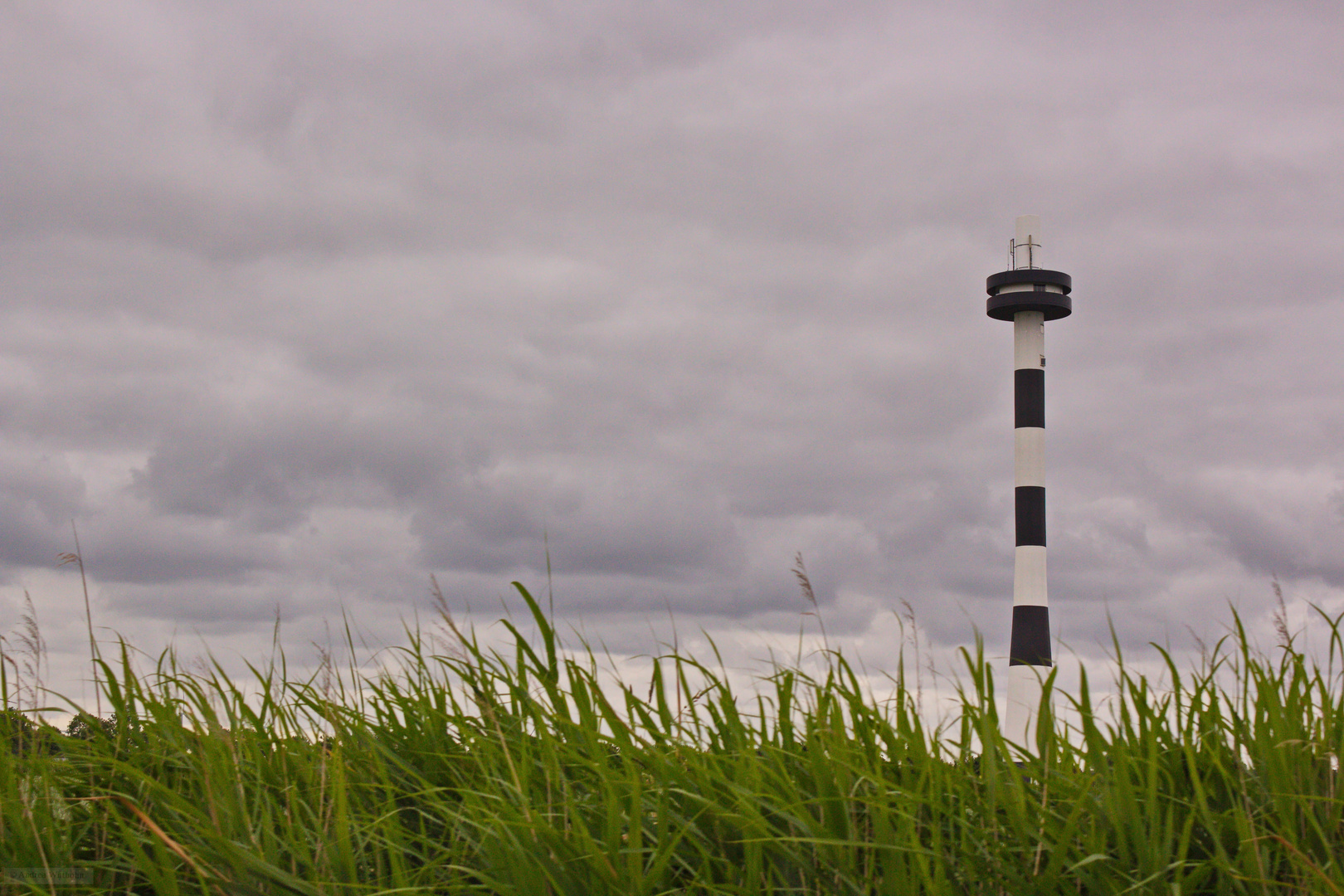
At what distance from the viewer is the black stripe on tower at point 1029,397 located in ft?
106

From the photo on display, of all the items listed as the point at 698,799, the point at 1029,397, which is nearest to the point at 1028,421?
the point at 1029,397

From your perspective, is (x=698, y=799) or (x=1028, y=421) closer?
(x=698, y=799)

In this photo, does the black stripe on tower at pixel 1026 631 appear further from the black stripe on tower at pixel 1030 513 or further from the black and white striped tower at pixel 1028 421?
the black stripe on tower at pixel 1030 513

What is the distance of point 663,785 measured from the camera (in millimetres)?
3957

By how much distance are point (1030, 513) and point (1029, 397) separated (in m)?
3.42

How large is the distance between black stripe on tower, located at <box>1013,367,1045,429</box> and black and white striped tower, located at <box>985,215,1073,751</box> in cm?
2

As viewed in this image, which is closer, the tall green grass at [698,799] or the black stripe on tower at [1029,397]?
the tall green grass at [698,799]

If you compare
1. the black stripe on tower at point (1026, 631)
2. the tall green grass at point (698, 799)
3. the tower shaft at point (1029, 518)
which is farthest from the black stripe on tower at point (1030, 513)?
the tall green grass at point (698, 799)

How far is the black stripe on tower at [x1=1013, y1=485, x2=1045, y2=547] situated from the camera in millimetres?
31609

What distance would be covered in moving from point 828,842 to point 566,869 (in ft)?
2.94

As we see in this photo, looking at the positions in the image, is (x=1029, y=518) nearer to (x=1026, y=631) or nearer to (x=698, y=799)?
(x=1026, y=631)

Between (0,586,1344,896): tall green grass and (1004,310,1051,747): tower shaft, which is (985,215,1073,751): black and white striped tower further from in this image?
(0,586,1344,896): tall green grass

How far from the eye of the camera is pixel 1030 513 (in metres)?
31.8

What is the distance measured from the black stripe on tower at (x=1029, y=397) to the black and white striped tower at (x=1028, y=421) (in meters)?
0.02
